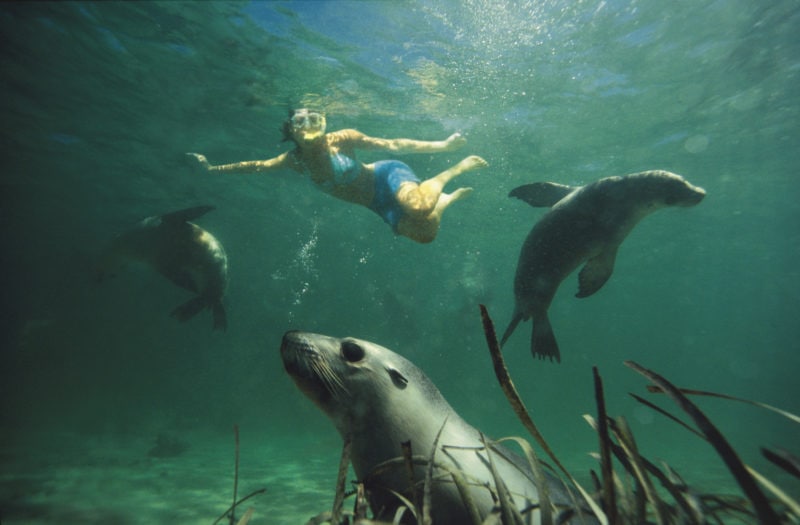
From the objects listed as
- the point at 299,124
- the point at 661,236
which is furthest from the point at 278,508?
the point at 661,236

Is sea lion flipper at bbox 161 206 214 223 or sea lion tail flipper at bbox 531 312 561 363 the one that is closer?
sea lion tail flipper at bbox 531 312 561 363

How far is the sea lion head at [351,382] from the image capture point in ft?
6.33

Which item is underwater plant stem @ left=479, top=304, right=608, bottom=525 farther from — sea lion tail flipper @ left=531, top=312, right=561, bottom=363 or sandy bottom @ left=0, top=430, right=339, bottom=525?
sandy bottom @ left=0, top=430, right=339, bottom=525

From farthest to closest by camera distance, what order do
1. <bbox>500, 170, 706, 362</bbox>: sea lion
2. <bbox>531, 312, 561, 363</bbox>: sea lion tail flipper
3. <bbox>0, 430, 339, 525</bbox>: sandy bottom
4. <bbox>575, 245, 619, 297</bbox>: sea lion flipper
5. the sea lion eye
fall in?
<bbox>0, 430, 339, 525</bbox>: sandy bottom
<bbox>575, 245, 619, 297</bbox>: sea lion flipper
<bbox>531, 312, 561, 363</bbox>: sea lion tail flipper
<bbox>500, 170, 706, 362</bbox>: sea lion
the sea lion eye

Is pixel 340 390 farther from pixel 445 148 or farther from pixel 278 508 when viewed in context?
pixel 278 508

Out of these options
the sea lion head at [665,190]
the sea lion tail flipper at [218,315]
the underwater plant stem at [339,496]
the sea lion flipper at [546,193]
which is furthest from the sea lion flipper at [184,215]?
the sea lion head at [665,190]

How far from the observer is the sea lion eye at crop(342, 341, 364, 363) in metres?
2.11

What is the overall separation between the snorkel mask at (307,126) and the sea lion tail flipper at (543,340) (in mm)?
4106

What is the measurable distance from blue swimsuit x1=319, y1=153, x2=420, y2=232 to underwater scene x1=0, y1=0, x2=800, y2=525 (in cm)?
5

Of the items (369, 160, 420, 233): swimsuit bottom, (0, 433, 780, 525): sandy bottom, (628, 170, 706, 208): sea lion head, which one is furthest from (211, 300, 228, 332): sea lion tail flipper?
(628, 170, 706, 208): sea lion head

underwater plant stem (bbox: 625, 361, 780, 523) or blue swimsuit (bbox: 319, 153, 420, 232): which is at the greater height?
blue swimsuit (bbox: 319, 153, 420, 232)

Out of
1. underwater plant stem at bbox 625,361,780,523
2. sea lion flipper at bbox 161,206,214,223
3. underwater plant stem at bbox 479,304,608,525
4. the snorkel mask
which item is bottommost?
underwater plant stem at bbox 625,361,780,523

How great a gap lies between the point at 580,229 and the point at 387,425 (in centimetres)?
357

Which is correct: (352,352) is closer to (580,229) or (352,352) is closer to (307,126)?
(580,229)
